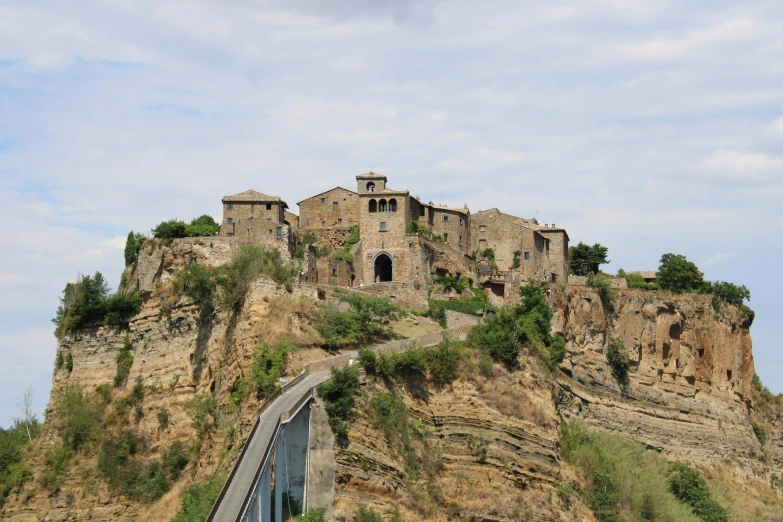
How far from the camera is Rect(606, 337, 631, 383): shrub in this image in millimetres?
68812

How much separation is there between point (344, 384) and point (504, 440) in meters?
9.15

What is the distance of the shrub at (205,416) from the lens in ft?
178

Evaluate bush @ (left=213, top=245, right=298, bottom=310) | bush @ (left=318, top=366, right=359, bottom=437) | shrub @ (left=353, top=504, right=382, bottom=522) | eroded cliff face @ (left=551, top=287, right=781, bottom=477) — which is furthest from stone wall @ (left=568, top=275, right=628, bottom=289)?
shrub @ (left=353, top=504, right=382, bottom=522)

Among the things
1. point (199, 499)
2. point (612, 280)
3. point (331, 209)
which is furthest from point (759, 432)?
point (199, 499)

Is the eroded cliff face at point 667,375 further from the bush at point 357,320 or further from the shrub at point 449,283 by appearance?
the bush at point 357,320

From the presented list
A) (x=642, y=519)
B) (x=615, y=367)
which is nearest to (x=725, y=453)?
(x=615, y=367)

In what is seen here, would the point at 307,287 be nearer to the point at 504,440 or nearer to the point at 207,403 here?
the point at 207,403

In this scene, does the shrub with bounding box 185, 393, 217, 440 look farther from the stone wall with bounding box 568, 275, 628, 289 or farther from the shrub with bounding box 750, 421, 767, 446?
the shrub with bounding box 750, 421, 767, 446

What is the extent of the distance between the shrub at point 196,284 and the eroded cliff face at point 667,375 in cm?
2018

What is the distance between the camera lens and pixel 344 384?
4591 cm

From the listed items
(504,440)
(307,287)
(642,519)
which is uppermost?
(307,287)

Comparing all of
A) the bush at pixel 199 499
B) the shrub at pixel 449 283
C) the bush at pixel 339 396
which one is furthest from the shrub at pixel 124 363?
the bush at pixel 339 396

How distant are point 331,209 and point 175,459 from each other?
82.7 feet

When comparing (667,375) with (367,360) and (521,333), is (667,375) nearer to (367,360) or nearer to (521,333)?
(521,333)
